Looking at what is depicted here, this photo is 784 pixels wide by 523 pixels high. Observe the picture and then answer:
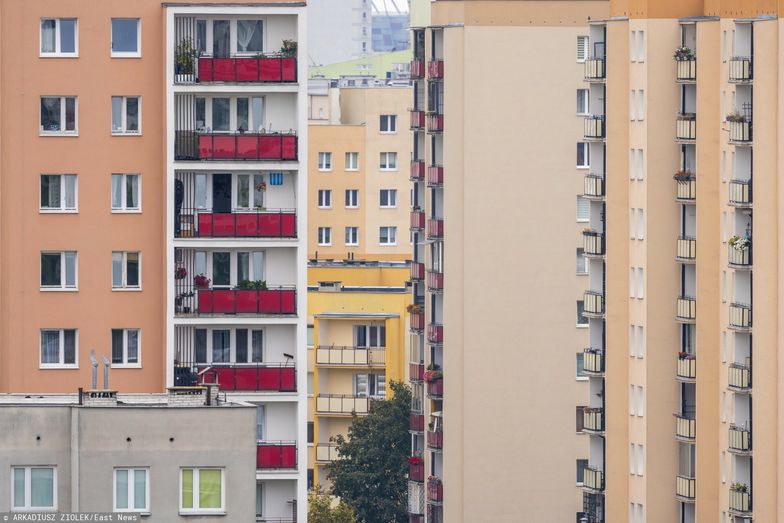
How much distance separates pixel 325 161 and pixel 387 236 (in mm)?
6333

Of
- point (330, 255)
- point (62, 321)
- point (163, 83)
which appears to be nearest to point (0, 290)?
point (62, 321)

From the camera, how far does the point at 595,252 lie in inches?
4190

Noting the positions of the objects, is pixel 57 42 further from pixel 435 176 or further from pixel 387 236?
pixel 387 236

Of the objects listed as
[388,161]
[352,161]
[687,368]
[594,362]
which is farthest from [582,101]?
[388,161]

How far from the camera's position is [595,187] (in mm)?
106125

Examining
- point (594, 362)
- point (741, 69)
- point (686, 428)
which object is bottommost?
point (686, 428)

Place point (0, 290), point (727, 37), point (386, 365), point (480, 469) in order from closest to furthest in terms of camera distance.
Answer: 1. point (0, 290)
2. point (727, 37)
3. point (480, 469)
4. point (386, 365)

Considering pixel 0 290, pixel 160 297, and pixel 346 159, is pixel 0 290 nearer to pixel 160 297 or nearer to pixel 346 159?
pixel 160 297

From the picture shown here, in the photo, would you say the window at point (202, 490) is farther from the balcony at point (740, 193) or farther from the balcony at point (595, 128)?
the balcony at point (595, 128)

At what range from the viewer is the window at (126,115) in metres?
88.3

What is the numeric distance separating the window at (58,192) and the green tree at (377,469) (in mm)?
45366

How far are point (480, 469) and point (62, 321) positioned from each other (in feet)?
113

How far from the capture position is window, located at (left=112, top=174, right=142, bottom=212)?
290ft

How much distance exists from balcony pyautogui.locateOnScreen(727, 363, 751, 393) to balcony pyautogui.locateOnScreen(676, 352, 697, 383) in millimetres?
2340
